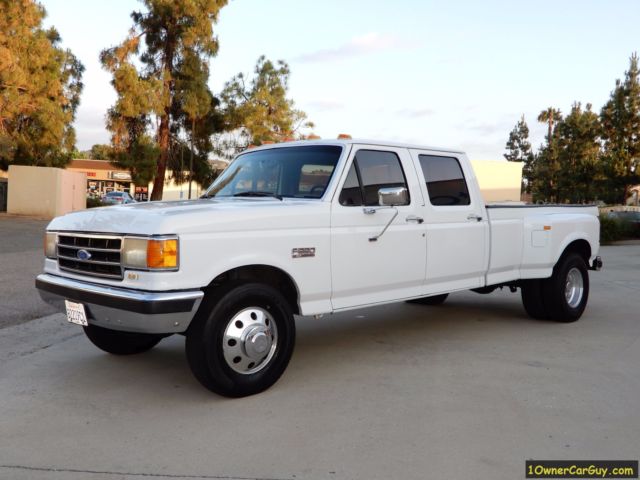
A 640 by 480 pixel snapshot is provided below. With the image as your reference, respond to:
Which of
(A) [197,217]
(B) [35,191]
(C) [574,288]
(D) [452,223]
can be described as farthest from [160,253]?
(B) [35,191]

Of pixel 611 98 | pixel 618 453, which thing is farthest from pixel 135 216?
pixel 611 98

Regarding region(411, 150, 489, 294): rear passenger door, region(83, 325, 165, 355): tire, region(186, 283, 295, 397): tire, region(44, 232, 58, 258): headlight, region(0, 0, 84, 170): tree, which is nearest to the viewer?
region(186, 283, 295, 397): tire

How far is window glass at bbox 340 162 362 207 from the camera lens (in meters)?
5.10

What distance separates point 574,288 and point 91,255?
5659 millimetres

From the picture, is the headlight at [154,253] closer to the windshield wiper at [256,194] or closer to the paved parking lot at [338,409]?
the paved parking lot at [338,409]

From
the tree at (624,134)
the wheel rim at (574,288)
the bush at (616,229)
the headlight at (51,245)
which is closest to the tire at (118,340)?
the headlight at (51,245)

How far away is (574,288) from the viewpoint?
7.52 metres

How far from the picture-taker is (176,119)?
32.0 m

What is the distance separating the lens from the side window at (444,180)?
596 centimetres

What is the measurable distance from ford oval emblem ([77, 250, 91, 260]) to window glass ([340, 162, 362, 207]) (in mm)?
1979

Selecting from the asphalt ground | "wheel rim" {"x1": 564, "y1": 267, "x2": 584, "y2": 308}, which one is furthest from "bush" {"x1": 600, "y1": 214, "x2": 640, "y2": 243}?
the asphalt ground

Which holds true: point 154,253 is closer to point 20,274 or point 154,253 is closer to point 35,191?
point 20,274

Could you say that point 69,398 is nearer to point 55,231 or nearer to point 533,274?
point 55,231

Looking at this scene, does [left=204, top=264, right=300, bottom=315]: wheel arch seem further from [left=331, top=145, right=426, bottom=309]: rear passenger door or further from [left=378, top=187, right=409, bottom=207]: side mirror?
[left=378, top=187, right=409, bottom=207]: side mirror
